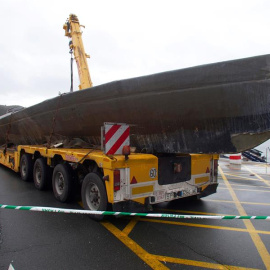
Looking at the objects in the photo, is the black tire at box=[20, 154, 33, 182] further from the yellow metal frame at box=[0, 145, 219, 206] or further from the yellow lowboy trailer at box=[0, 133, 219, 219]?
the yellow metal frame at box=[0, 145, 219, 206]

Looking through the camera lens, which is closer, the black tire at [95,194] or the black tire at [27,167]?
the black tire at [95,194]

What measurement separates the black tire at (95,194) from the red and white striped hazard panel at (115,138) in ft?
1.72

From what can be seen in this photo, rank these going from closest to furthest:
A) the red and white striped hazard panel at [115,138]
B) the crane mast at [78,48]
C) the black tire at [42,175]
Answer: the red and white striped hazard panel at [115,138] < the black tire at [42,175] < the crane mast at [78,48]

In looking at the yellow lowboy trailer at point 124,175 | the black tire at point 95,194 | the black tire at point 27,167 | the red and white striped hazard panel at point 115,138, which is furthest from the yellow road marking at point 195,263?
the black tire at point 27,167

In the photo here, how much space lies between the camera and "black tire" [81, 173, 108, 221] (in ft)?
12.3

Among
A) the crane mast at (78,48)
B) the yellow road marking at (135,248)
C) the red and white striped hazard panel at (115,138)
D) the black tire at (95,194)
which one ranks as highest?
the crane mast at (78,48)

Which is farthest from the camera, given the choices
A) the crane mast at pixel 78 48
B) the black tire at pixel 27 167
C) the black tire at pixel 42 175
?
the crane mast at pixel 78 48

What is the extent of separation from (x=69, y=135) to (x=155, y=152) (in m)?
2.46

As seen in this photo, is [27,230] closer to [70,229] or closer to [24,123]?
[70,229]

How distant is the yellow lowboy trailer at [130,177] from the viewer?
3619 millimetres

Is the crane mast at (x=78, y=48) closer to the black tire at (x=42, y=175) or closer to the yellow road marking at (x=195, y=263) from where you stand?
the black tire at (x=42, y=175)

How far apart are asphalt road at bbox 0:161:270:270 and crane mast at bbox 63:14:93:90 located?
5.50 m

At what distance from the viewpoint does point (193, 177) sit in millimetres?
4578

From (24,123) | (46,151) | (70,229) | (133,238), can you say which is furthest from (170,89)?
(24,123)
